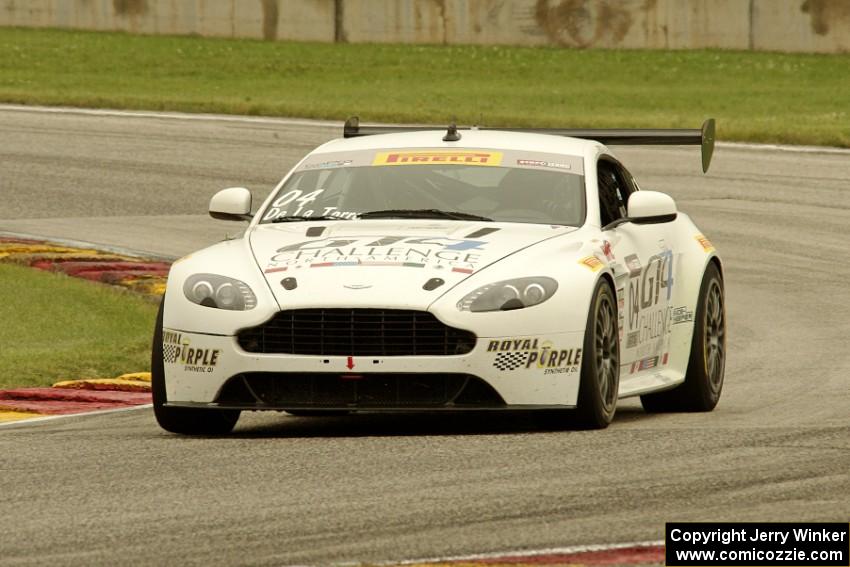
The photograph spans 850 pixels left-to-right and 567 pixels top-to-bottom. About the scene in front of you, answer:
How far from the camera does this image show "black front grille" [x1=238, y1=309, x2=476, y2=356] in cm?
849

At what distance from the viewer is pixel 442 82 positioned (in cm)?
3559

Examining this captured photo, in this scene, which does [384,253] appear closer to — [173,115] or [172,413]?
[172,413]

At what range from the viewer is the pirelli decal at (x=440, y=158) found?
10102mm

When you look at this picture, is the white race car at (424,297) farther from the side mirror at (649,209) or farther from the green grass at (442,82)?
the green grass at (442,82)

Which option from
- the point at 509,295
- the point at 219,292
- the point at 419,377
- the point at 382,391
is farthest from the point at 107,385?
the point at 509,295

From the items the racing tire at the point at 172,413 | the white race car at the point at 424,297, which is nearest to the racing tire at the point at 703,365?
the white race car at the point at 424,297

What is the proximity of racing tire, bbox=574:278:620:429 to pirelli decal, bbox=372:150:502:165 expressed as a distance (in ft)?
4.17

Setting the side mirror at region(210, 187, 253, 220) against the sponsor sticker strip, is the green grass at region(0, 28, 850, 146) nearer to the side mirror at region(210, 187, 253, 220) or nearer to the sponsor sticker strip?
the side mirror at region(210, 187, 253, 220)

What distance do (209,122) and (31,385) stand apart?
649 inches

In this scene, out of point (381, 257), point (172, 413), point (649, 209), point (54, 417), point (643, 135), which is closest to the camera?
point (381, 257)

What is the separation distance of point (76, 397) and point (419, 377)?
3.13 meters

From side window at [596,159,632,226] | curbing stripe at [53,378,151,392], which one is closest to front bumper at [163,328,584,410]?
side window at [596,159,632,226]

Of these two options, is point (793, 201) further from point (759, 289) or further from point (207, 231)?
point (207, 231)

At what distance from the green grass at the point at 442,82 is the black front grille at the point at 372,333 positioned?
1843cm
